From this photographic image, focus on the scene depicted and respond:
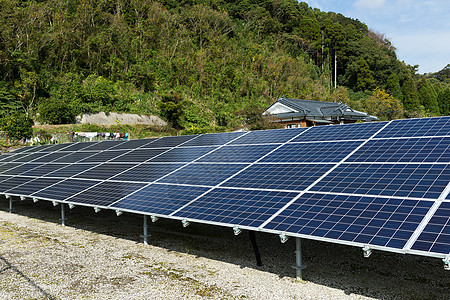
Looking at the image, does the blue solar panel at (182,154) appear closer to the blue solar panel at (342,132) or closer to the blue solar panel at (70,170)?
the blue solar panel at (70,170)

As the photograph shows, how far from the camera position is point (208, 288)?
9.20 m

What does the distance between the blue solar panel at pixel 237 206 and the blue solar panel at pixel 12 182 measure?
1176 cm

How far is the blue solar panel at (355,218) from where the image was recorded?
758cm

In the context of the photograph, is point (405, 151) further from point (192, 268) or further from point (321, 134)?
point (192, 268)

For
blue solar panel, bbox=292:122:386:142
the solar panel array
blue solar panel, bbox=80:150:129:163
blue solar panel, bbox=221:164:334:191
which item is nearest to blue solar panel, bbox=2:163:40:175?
the solar panel array

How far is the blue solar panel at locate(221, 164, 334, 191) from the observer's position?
11008 millimetres

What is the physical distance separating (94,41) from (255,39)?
46.3 metres

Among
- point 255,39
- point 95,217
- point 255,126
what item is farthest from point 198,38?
point 95,217

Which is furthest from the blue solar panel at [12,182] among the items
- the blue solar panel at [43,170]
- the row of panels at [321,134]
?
the row of panels at [321,134]

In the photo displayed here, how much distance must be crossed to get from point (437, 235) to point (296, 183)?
176 inches

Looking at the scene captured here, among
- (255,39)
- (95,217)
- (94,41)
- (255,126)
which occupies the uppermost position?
(255,39)

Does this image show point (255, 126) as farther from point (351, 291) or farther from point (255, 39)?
point (255, 39)

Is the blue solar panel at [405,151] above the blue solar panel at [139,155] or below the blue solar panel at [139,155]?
above

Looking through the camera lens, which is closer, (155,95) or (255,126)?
(255,126)
